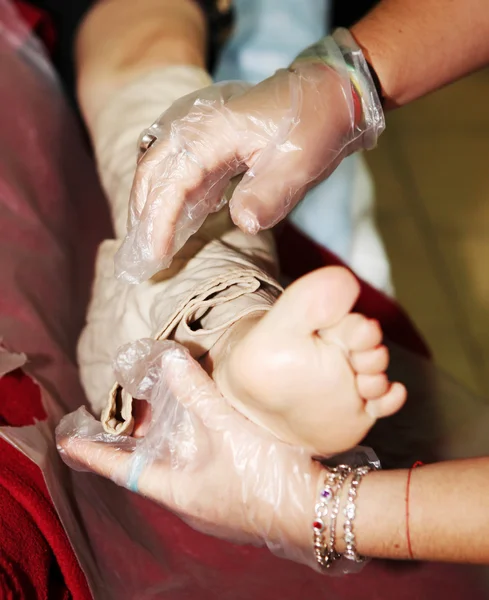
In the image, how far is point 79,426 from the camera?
55 cm

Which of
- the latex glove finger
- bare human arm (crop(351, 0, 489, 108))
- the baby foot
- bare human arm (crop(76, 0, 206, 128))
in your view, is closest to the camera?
the baby foot

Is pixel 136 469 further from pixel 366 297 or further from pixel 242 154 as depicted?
pixel 366 297

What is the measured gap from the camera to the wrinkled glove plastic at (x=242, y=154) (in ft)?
1.77

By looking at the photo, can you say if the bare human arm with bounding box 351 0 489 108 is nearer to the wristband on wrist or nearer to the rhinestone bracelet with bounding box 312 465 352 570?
the wristband on wrist

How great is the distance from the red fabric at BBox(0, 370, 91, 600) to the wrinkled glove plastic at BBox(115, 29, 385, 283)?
6.8 inches

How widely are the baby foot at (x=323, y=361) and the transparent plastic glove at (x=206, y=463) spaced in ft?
0.15

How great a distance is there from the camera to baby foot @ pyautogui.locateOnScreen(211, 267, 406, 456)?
1.39 ft

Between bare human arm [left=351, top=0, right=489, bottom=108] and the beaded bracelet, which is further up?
bare human arm [left=351, top=0, right=489, bottom=108]

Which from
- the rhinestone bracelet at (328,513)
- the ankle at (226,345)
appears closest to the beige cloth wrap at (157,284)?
the ankle at (226,345)

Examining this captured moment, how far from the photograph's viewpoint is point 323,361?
42 centimetres

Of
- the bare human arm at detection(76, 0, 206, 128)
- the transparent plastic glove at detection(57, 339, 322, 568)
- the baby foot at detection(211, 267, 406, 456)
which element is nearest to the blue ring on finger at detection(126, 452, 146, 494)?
the transparent plastic glove at detection(57, 339, 322, 568)

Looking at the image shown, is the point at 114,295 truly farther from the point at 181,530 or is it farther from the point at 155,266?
the point at 181,530

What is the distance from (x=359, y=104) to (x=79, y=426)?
369 millimetres

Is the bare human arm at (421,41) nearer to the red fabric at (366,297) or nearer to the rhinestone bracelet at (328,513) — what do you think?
the red fabric at (366,297)
